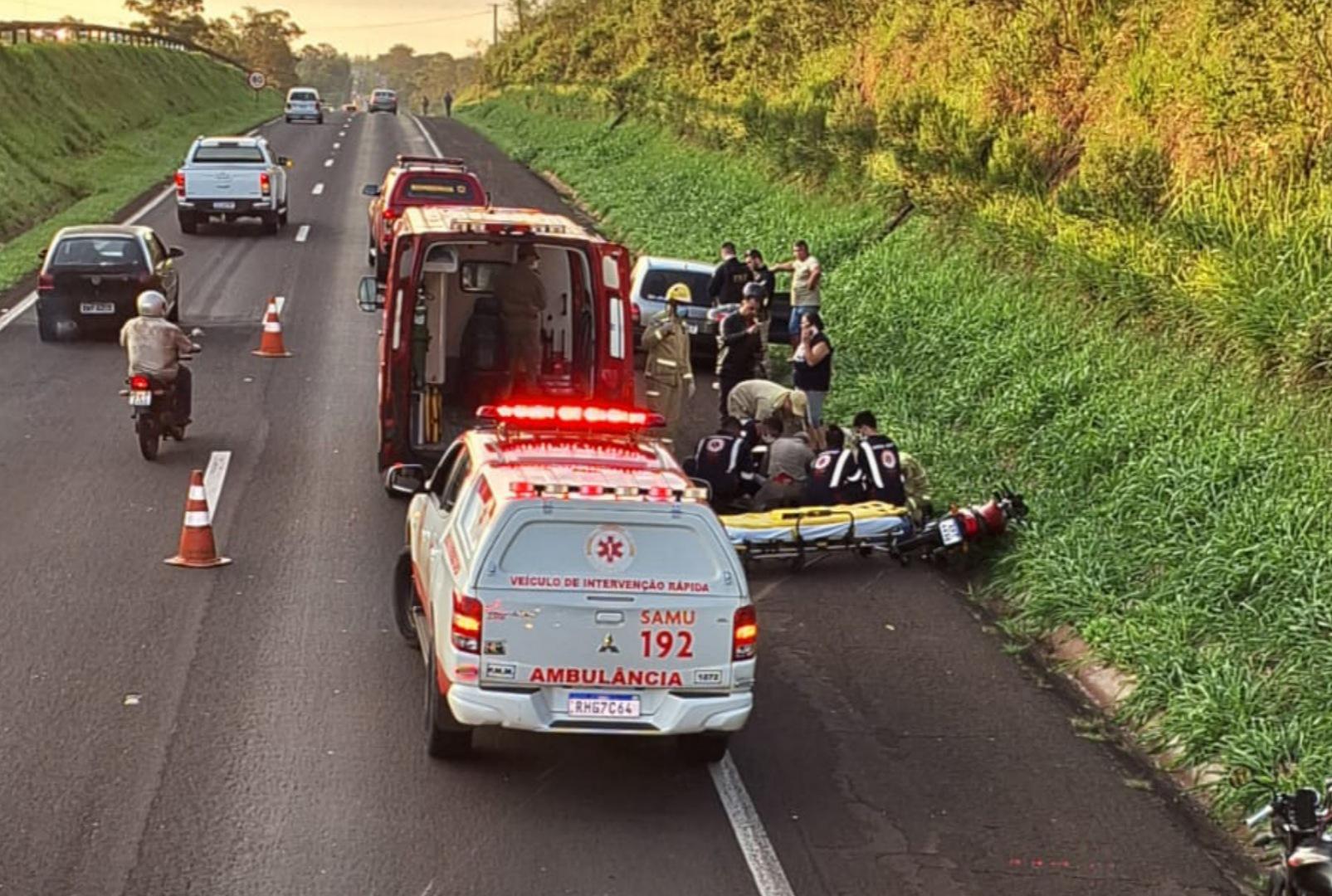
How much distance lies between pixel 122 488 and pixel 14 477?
1.11 m

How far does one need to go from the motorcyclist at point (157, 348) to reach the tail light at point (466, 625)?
8.09 m

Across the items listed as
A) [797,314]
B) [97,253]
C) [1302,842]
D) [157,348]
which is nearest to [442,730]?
[1302,842]

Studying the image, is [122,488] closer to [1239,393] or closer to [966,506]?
[966,506]

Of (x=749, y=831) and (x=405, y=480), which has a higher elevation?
(x=405, y=480)

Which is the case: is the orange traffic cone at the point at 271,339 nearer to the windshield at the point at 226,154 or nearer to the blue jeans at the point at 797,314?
the blue jeans at the point at 797,314

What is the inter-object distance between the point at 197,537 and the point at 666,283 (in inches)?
405

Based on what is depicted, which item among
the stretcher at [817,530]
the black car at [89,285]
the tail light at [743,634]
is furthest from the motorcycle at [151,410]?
the tail light at [743,634]

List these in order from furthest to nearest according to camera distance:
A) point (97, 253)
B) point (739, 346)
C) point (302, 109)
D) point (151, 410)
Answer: point (302, 109) < point (97, 253) < point (739, 346) < point (151, 410)

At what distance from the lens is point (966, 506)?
1366 cm

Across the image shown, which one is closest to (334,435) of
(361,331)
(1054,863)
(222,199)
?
(361,331)

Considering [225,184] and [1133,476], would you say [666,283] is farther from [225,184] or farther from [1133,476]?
[225,184]

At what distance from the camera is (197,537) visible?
12.0 meters

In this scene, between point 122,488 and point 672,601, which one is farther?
point 122,488

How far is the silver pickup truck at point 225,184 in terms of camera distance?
3080cm
